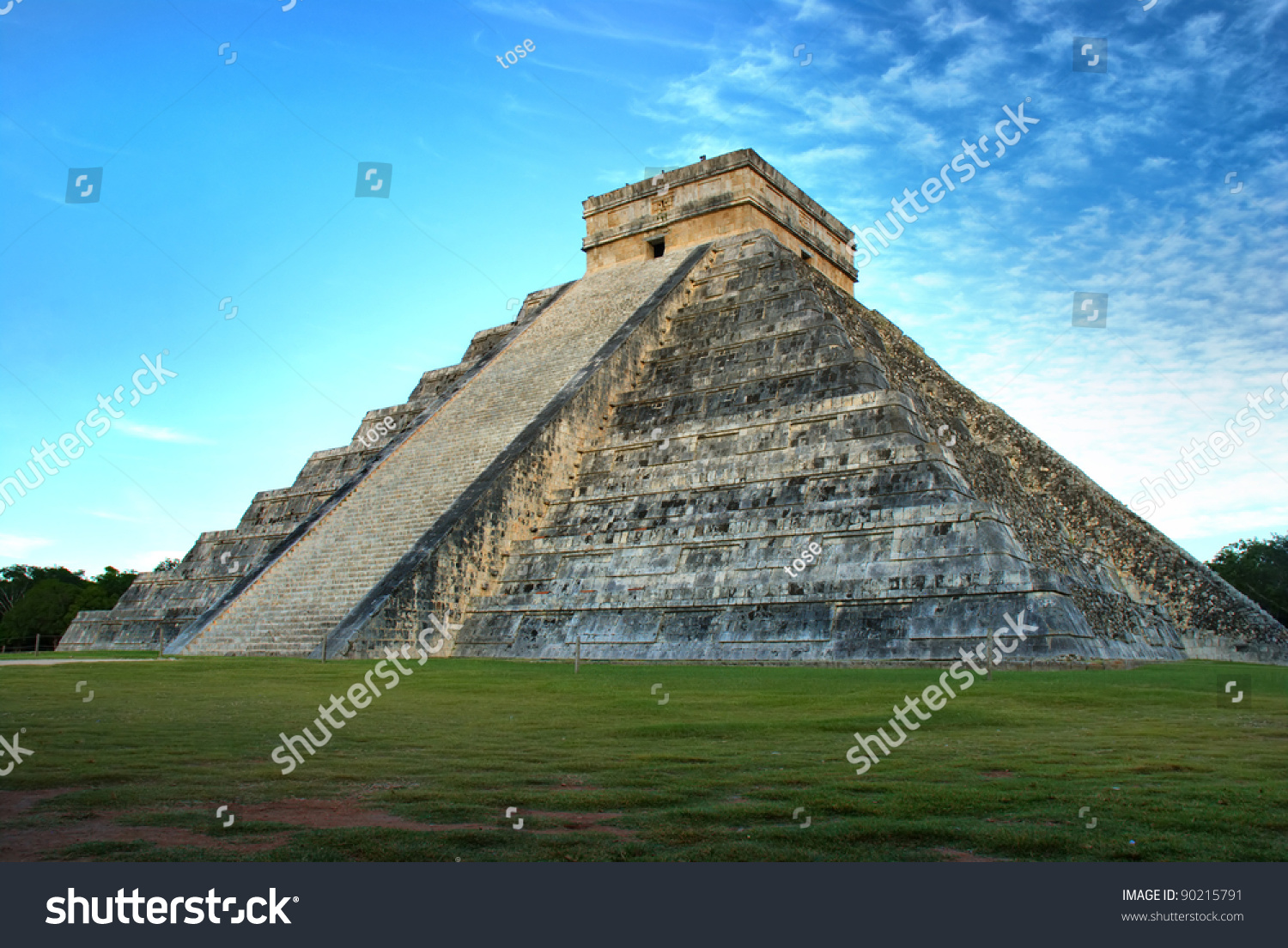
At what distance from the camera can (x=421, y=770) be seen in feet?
16.9

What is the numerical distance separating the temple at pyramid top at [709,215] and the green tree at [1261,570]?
620 inches

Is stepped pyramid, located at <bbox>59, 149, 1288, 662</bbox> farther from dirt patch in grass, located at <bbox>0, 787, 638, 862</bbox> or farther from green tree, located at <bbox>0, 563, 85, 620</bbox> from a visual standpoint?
green tree, located at <bbox>0, 563, 85, 620</bbox>

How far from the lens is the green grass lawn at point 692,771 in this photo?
3.57 meters

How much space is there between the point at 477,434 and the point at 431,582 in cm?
409

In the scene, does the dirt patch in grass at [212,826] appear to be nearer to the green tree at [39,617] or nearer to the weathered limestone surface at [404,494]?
the weathered limestone surface at [404,494]

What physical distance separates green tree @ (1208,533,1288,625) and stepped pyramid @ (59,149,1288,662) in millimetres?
13490

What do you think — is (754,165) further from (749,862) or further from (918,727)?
(749,862)

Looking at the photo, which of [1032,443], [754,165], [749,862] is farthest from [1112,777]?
[754,165]

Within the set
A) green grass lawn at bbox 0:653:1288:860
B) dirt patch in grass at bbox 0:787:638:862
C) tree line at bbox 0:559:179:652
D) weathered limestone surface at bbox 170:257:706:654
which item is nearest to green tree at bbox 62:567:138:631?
tree line at bbox 0:559:179:652

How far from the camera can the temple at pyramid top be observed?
21703 mm

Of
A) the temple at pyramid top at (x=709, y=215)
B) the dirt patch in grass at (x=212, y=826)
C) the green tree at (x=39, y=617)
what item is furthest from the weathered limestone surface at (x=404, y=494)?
the green tree at (x=39, y=617)

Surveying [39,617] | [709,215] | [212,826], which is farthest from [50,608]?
[212,826]

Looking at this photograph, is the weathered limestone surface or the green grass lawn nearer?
the green grass lawn

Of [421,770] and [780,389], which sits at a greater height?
[780,389]
